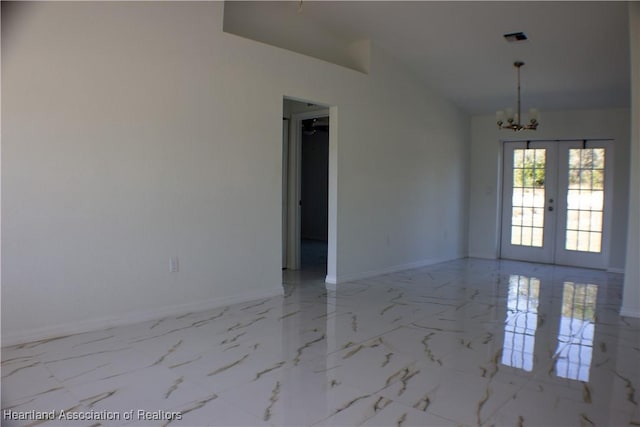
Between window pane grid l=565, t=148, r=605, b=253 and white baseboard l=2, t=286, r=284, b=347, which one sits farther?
window pane grid l=565, t=148, r=605, b=253

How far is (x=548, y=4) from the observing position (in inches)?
179

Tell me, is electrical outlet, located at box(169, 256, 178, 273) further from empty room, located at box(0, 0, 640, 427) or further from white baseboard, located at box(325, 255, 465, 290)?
white baseboard, located at box(325, 255, 465, 290)

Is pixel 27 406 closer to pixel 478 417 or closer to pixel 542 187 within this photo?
pixel 478 417

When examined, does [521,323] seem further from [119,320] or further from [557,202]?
[557,202]

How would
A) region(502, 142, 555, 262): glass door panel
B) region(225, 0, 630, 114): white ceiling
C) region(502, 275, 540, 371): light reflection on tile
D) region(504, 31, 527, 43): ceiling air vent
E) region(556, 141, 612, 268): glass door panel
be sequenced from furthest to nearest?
region(502, 142, 555, 262): glass door panel, region(556, 141, 612, 268): glass door panel, region(504, 31, 527, 43): ceiling air vent, region(225, 0, 630, 114): white ceiling, region(502, 275, 540, 371): light reflection on tile

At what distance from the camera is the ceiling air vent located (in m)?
5.20

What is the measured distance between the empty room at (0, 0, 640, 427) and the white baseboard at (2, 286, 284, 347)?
16 mm

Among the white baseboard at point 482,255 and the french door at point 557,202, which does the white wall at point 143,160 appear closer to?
the white baseboard at point 482,255

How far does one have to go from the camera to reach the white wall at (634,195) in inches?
168

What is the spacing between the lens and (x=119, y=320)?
3.99 meters

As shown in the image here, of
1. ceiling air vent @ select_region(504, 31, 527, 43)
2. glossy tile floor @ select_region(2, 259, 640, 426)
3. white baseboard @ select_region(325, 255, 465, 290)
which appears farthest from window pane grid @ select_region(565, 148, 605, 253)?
ceiling air vent @ select_region(504, 31, 527, 43)

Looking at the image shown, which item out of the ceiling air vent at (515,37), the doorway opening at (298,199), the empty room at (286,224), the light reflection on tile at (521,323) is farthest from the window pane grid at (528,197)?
the doorway opening at (298,199)

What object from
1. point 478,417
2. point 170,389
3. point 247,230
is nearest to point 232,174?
point 247,230

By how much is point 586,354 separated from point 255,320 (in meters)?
2.59
